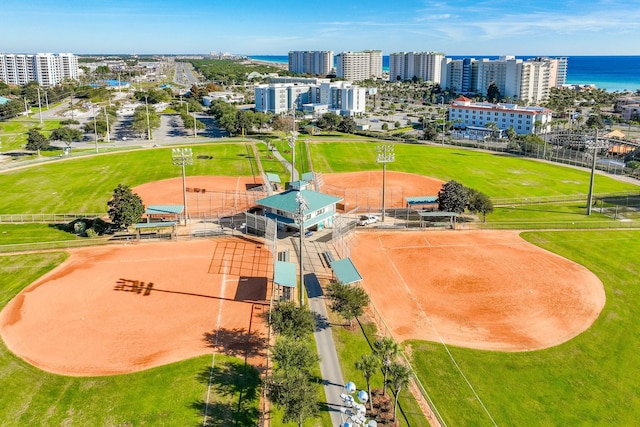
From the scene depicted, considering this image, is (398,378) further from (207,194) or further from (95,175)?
(95,175)

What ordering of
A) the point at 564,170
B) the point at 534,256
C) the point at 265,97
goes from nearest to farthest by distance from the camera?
the point at 534,256, the point at 564,170, the point at 265,97

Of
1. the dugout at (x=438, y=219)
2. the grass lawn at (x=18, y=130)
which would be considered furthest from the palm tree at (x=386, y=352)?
the grass lawn at (x=18, y=130)

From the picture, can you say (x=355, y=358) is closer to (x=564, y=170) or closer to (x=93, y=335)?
(x=93, y=335)

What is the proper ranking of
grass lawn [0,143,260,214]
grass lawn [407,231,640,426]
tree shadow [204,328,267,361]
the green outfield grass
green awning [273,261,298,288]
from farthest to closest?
the green outfield grass, grass lawn [0,143,260,214], green awning [273,261,298,288], tree shadow [204,328,267,361], grass lawn [407,231,640,426]

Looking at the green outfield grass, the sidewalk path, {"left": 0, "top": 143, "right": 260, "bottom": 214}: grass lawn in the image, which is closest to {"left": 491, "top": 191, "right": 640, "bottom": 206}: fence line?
the green outfield grass

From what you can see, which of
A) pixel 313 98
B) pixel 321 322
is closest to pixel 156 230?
pixel 321 322

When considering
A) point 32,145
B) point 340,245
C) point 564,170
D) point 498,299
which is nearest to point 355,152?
point 564,170

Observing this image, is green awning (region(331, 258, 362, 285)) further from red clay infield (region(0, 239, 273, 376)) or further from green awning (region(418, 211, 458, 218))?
green awning (region(418, 211, 458, 218))
